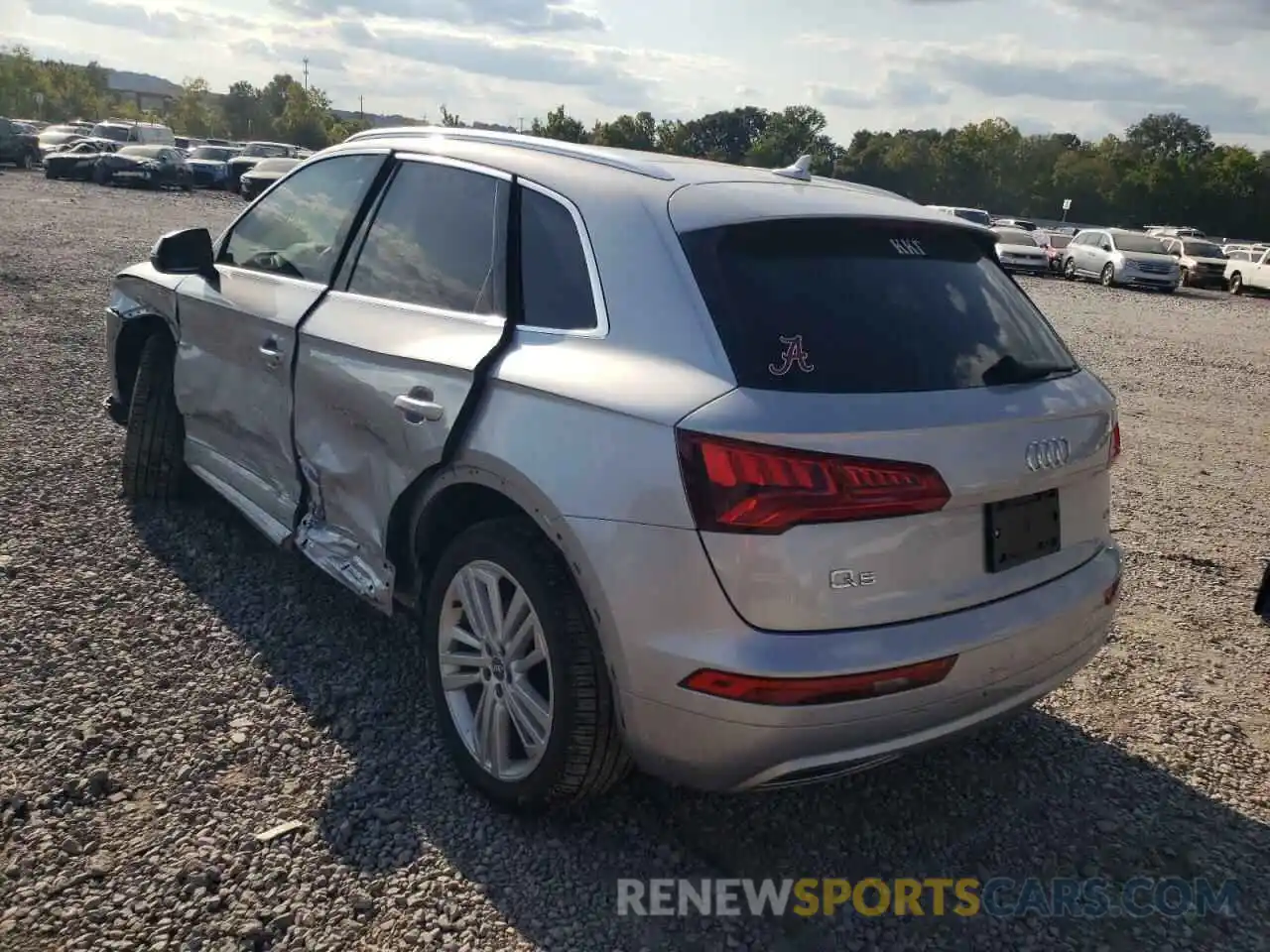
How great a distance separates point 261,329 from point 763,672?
8.36 feet

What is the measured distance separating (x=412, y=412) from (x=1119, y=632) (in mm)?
3131

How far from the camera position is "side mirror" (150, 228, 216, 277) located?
14.5 feet

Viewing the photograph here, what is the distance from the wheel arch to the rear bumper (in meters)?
0.04

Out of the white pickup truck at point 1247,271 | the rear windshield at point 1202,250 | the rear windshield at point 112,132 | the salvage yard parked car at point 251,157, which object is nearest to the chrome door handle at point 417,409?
the white pickup truck at point 1247,271

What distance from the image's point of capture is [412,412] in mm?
3102

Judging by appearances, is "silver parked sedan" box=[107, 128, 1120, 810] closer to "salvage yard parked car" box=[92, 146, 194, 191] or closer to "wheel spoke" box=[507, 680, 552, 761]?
"wheel spoke" box=[507, 680, 552, 761]

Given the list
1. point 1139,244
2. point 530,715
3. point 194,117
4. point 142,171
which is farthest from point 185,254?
point 194,117

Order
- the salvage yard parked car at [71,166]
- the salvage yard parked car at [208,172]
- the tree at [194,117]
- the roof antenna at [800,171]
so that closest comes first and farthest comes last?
the roof antenna at [800,171], the salvage yard parked car at [71,166], the salvage yard parked car at [208,172], the tree at [194,117]

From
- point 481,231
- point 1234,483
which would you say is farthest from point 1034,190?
point 481,231

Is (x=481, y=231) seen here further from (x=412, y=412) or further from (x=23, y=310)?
(x=23, y=310)

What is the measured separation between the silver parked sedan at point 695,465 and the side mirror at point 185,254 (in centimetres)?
105

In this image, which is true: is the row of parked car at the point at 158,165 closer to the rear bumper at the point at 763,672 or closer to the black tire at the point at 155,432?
the black tire at the point at 155,432

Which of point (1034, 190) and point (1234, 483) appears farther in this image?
point (1034, 190)

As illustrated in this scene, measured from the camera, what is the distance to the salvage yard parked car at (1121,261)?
26359 millimetres
